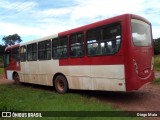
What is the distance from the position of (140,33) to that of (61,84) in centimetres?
451

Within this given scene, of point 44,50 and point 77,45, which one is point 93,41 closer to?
point 77,45

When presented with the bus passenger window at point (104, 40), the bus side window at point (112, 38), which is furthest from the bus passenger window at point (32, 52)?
the bus side window at point (112, 38)

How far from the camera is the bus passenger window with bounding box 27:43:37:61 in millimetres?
15000

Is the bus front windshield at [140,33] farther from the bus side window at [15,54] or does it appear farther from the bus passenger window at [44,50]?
the bus side window at [15,54]

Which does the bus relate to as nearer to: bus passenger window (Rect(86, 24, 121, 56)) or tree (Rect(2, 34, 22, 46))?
bus passenger window (Rect(86, 24, 121, 56))

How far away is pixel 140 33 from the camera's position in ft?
34.5

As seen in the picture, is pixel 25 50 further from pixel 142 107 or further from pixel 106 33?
pixel 142 107

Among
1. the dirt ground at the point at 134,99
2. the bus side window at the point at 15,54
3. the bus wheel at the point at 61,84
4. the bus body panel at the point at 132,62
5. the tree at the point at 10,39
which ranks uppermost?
the tree at the point at 10,39

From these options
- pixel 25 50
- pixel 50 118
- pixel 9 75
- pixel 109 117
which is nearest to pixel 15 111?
pixel 50 118

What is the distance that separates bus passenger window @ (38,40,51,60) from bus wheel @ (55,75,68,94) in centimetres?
119

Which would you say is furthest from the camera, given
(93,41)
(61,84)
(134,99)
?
(61,84)

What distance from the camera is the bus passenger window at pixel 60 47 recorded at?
1253 cm

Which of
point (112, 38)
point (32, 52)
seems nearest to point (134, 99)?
point (112, 38)

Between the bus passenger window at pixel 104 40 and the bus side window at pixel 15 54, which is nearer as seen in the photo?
the bus passenger window at pixel 104 40
